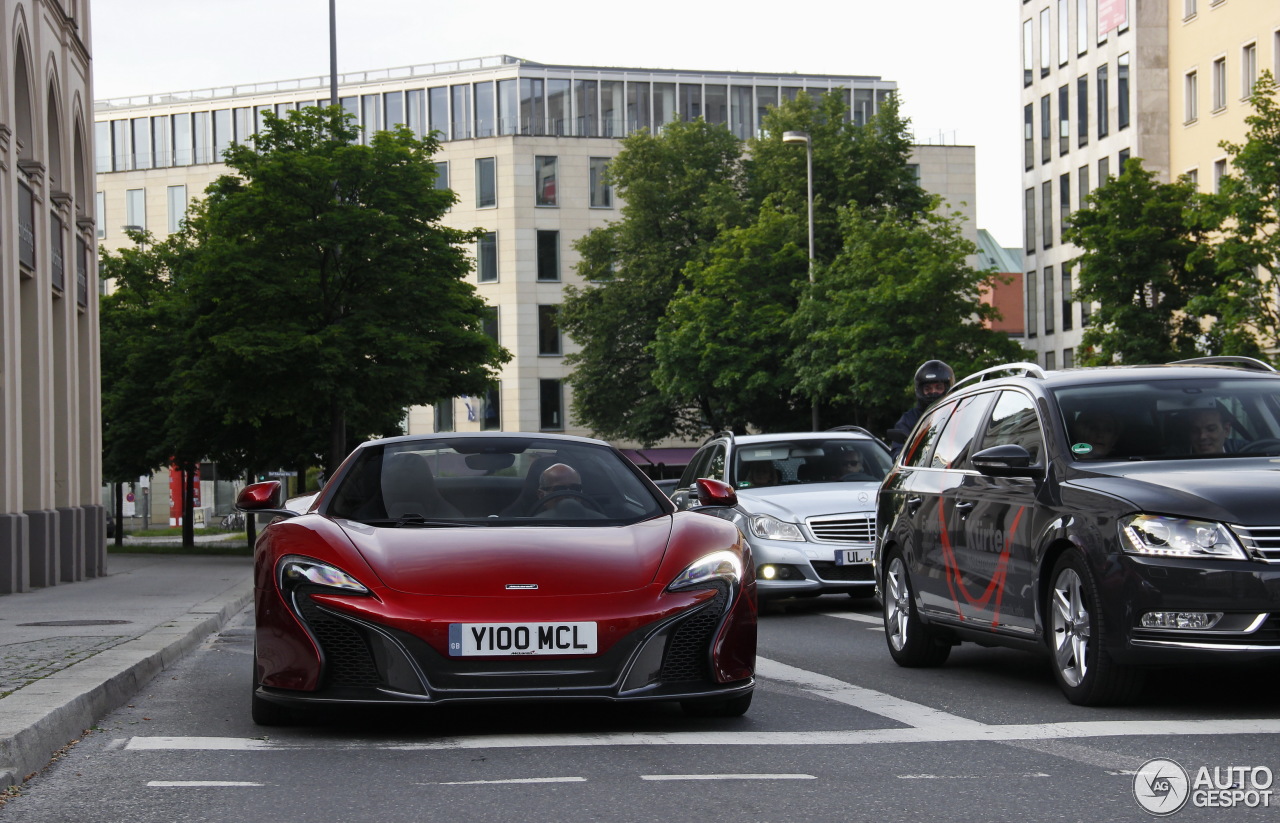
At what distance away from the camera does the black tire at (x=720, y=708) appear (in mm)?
7605

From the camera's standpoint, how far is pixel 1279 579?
726 cm

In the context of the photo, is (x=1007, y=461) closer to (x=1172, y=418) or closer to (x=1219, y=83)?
(x=1172, y=418)

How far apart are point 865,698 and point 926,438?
2.43 meters

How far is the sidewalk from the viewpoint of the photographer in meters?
7.19

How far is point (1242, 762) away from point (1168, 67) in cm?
5855

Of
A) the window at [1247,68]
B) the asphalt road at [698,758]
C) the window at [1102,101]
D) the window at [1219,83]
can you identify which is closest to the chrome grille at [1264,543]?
the asphalt road at [698,758]

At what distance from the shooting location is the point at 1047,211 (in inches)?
2830

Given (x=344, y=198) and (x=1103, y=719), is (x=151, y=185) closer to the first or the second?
(x=344, y=198)

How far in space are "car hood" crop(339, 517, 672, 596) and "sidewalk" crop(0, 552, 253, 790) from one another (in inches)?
57.2

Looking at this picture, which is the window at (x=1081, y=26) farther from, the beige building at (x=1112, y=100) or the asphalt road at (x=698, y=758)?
the asphalt road at (x=698, y=758)

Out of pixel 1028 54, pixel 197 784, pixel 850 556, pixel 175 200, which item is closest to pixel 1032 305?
pixel 1028 54

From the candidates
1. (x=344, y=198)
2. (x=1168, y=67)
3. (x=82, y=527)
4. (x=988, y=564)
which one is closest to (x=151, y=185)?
(x=1168, y=67)

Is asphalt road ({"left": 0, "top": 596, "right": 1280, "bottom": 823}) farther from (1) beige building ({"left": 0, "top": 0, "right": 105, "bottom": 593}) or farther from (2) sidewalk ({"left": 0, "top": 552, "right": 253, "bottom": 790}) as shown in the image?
(1) beige building ({"left": 0, "top": 0, "right": 105, "bottom": 593})

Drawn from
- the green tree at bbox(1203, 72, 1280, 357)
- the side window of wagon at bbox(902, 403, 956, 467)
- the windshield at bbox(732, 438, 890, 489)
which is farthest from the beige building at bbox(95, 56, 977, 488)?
the side window of wagon at bbox(902, 403, 956, 467)
